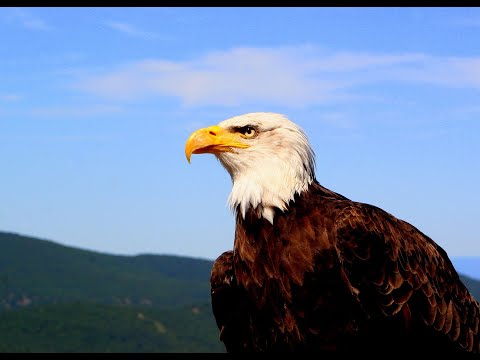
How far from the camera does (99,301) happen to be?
97062mm

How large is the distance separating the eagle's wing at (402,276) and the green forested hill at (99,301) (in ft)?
203

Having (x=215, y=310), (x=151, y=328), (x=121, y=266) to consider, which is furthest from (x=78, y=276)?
(x=215, y=310)

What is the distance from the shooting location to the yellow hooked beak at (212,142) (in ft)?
26.2

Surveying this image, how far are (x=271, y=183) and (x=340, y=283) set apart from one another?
1184 mm

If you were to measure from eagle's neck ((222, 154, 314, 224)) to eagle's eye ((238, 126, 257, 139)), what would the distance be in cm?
27

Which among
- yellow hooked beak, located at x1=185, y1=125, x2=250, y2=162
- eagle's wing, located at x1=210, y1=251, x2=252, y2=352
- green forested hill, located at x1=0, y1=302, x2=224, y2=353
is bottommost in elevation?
eagle's wing, located at x1=210, y1=251, x2=252, y2=352

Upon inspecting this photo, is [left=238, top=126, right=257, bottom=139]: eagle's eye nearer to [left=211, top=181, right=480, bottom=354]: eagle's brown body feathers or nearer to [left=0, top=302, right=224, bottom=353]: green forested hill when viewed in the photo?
[left=211, top=181, right=480, bottom=354]: eagle's brown body feathers

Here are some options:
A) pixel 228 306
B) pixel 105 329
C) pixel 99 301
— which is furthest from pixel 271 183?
pixel 99 301

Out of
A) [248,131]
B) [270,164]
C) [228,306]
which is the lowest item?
[228,306]

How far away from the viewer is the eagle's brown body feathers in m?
7.62

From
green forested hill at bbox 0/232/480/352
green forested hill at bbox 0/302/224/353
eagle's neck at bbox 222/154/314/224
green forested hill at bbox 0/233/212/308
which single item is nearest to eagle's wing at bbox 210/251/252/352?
eagle's neck at bbox 222/154/314/224

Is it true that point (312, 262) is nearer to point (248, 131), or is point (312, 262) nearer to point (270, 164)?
point (270, 164)

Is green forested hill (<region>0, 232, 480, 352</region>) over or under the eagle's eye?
over

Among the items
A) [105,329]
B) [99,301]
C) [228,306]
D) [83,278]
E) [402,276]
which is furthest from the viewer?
[83,278]
